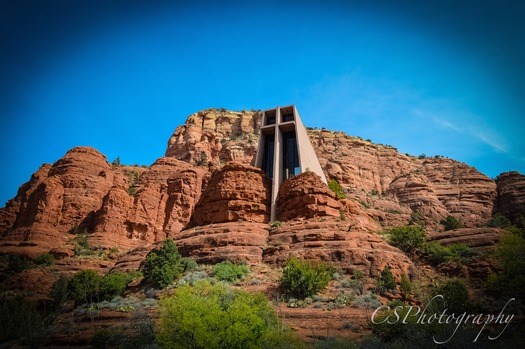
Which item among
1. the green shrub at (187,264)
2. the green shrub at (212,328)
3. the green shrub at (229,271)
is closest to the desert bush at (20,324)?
the green shrub at (212,328)

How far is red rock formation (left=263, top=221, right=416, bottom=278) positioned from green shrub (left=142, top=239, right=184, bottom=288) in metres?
6.60

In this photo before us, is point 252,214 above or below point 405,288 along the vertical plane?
above

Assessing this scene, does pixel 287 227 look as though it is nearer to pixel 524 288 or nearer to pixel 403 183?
pixel 524 288

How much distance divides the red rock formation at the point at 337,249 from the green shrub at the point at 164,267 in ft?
21.6

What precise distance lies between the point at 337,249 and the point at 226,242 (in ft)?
29.0

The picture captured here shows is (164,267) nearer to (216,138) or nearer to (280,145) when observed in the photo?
(280,145)

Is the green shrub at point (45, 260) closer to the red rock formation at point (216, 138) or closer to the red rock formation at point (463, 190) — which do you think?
the red rock formation at point (216, 138)

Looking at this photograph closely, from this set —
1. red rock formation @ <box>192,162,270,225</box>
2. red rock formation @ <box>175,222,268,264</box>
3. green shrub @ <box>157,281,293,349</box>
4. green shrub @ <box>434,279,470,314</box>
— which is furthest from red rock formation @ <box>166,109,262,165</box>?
green shrub @ <box>157,281,293,349</box>

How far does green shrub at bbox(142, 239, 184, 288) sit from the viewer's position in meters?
23.7

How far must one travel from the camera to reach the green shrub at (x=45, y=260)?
111 feet

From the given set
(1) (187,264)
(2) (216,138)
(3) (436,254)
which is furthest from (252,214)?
(2) (216,138)

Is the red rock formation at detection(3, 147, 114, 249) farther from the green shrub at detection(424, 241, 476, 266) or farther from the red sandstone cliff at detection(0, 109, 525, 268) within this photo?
the green shrub at detection(424, 241, 476, 266)

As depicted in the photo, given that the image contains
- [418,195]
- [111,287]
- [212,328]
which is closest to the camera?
[212,328]

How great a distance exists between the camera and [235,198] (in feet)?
110
